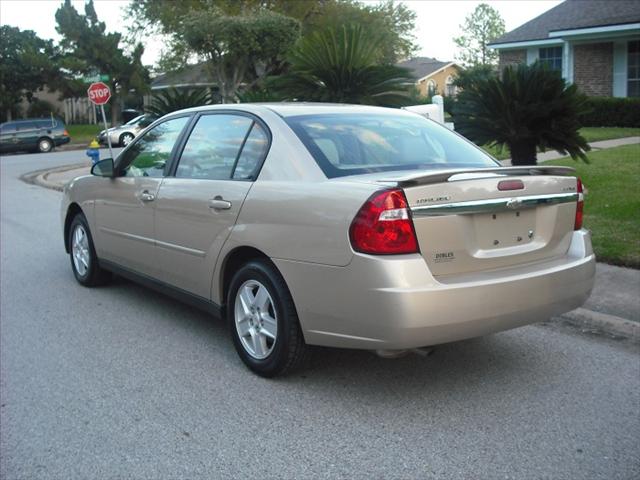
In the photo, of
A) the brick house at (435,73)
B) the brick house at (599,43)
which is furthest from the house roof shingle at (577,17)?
the brick house at (435,73)

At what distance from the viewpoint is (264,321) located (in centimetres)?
463

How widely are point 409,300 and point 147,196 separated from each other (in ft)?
8.96

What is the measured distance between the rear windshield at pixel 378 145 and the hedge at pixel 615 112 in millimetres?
17713

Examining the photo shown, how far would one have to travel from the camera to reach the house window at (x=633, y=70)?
2395 cm

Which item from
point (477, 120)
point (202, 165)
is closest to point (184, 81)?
point (477, 120)

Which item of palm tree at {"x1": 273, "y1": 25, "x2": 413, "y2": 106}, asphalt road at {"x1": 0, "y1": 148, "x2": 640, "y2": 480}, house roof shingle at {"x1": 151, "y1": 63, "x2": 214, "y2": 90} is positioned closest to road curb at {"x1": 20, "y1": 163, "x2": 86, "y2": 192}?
palm tree at {"x1": 273, "y1": 25, "x2": 413, "y2": 106}

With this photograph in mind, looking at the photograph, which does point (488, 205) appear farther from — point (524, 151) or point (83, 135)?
point (83, 135)

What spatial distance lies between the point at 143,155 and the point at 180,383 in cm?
225

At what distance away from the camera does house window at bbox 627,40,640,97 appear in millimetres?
23953

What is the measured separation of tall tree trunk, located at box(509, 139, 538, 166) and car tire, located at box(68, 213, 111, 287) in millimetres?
5072

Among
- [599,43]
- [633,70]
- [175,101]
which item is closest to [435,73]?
[599,43]

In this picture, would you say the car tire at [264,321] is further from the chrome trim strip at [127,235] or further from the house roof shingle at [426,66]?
the house roof shingle at [426,66]

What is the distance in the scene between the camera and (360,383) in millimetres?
4598

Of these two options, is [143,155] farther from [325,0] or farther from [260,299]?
[325,0]
